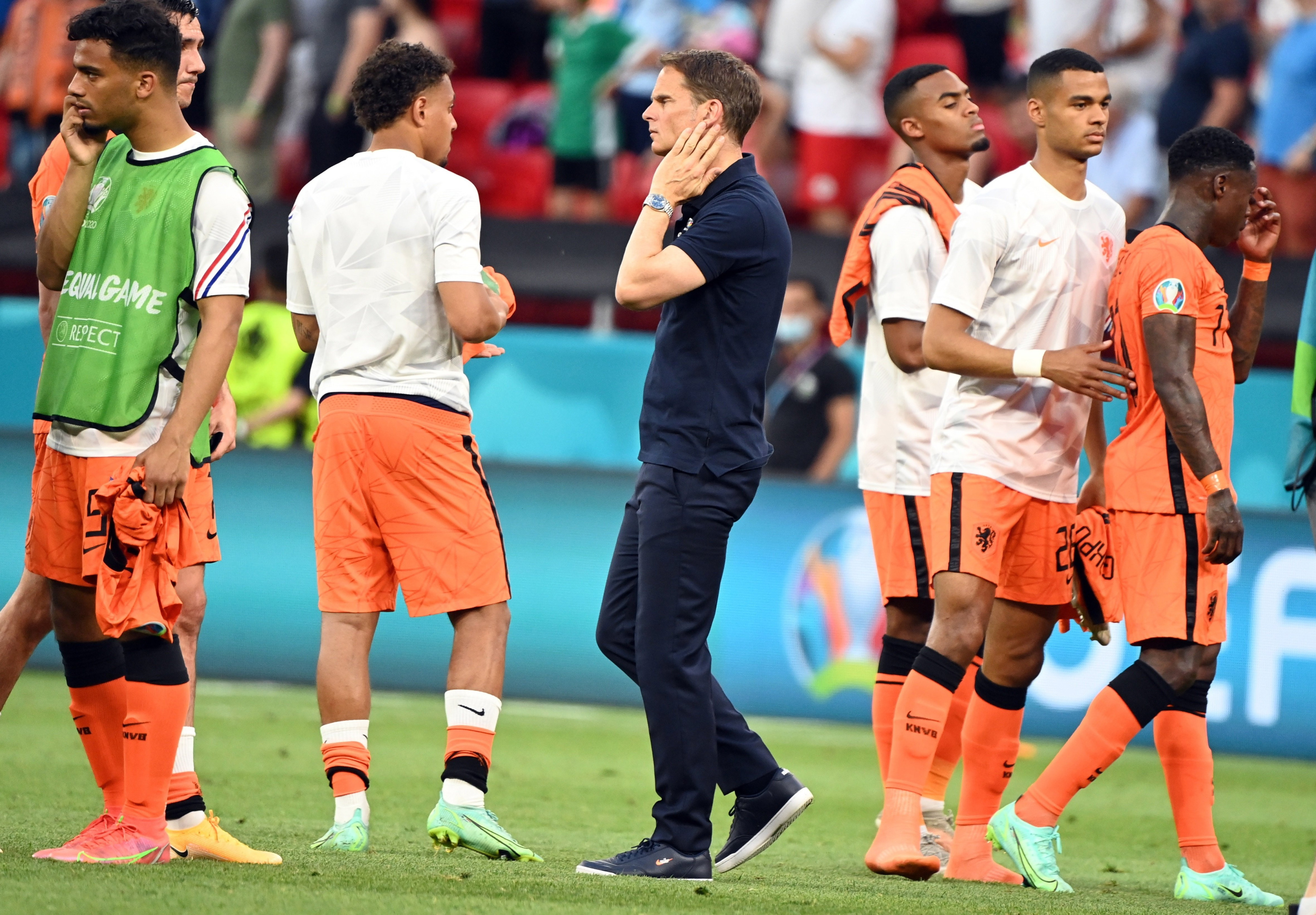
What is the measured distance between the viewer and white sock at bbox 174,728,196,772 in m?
4.86

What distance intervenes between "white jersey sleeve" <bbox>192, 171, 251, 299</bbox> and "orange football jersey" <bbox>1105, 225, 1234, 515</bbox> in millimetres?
2645

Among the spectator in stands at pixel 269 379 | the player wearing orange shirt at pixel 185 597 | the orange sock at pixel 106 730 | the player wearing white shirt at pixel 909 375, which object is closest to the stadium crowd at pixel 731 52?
the spectator in stands at pixel 269 379

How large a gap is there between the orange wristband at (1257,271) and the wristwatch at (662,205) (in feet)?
6.65

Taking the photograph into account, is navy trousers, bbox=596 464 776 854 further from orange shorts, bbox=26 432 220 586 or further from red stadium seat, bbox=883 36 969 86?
red stadium seat, bbox=883 36 969 86

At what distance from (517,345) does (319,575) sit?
21.9 ft

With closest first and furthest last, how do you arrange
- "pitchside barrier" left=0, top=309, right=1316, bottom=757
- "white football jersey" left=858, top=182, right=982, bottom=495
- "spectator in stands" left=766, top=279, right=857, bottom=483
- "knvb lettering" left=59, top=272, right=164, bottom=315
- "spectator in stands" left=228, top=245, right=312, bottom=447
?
1. "knvb lettering" left=59, top=272, right=164, bottom=315
2. "white football jersey" left=858, top=182, right=982, bottom=495
3. "pitchside barrier" left=0, top=309, right=1316, bottom=757
4. "spectator in stands" left=766, top=279, right=857, bottom=483
5. "spectator in stands" left=228, top=245, right=312, bottom=447

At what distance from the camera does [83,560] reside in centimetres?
438

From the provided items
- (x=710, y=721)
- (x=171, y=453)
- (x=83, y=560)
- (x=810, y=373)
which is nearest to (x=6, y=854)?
(x=83, y=560)

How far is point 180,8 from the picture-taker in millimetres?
5340

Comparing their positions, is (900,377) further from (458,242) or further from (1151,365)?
(458,242)

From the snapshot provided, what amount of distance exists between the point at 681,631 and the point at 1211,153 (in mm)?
2277

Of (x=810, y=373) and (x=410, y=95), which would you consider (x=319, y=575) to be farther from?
(x=810, y=373)

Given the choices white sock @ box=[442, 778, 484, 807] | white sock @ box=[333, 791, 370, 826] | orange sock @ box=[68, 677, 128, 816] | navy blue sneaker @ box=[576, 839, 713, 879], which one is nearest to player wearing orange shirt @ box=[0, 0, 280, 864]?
orange sock @ box=[68, 677, 128, 816]

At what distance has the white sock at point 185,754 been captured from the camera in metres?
4.86
